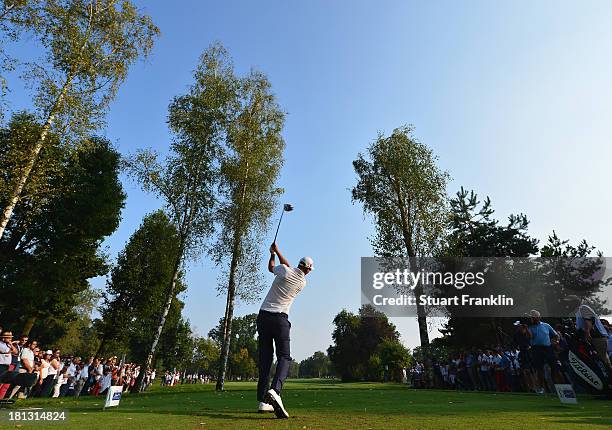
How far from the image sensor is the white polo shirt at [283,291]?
7570 mm

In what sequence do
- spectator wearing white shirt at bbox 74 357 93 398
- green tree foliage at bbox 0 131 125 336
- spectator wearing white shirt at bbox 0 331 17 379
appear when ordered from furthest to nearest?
green tree foliage at bbox 0 131 125 336
spectator wearing white shirt at bbox 74 357 93 398
spectator wearing white shirt at bbox 0 331 17 379

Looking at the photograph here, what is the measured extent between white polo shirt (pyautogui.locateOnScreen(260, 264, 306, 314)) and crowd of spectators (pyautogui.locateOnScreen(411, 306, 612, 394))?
8965 millimetres

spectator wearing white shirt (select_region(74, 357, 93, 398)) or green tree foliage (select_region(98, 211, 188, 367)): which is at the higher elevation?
green tree foliage (select_region(98, 211, 188, 367))

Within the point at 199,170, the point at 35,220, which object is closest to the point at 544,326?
the point at 199,170

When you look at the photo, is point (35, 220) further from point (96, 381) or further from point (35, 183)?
point (35, 183)

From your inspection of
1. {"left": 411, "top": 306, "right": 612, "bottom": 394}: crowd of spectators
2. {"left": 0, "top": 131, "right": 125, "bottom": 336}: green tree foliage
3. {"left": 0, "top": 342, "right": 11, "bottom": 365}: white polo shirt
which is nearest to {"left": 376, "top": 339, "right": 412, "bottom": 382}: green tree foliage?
{"left": 411, "top": 306, "right": 612, "bottom": 394}: crowd of spectators

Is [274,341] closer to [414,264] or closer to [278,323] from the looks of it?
[278,323]

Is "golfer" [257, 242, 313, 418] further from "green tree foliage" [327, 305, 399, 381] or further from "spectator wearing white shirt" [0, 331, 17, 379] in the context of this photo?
"green tree foliage" [327, 305, 399, 381]

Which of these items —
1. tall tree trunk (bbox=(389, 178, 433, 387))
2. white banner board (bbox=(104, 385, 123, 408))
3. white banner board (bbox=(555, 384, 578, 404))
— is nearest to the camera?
white banner board (bbox=(104, 385, 123, 408))

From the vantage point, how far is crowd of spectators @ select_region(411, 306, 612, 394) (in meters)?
12.1

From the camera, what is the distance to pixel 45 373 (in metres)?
21.8

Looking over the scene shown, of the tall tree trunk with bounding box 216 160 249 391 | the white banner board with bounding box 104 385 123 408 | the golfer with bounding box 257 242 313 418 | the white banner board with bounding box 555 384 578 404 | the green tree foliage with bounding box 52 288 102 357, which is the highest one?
the green tree foliage with bounding box 52 288 102 357

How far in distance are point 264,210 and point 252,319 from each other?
11822 centimetres

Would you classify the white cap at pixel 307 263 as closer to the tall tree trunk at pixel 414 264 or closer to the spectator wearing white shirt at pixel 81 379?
the spectator wearing white shirt at pixel 81 379
